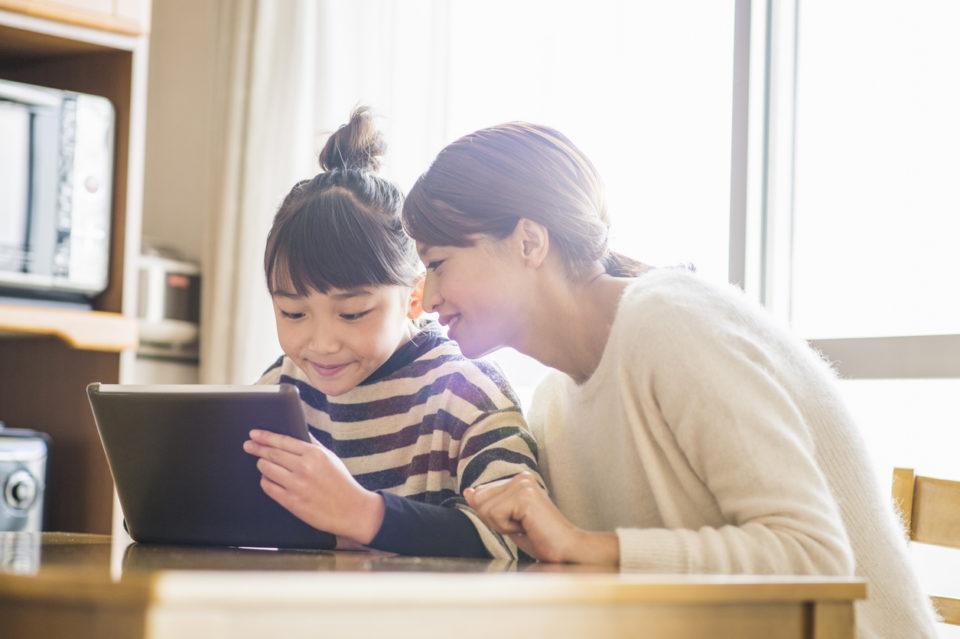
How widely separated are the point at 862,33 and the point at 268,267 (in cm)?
126

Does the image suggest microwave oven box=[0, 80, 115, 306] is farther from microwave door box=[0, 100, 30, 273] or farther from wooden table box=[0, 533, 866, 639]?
wooden table box=[0, 533, 866, 639]

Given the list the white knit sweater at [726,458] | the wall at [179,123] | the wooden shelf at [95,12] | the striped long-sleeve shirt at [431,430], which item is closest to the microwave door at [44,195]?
the wooden shelf at [95,12]

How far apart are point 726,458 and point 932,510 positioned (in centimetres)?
45

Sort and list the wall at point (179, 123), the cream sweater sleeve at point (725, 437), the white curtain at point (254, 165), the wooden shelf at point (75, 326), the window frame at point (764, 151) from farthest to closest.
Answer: the wall at point (179, 123) → the white curtain at point (254, 165) → the window frame at point (764, 151) → the wooden shelf at point (75, 326) → the cream sweater sleeve at point (725, 437)

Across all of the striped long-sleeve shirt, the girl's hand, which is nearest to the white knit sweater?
the striped long-sleeve shirt

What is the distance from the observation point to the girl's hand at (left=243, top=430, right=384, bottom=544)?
3.09 ft

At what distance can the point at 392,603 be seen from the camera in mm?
487

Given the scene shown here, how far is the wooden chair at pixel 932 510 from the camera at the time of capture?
1158 mm

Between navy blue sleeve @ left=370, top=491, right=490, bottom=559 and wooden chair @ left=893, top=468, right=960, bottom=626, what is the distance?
0.54 m

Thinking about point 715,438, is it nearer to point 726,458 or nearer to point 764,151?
point 726,458

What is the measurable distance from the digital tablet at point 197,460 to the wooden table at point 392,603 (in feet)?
0.82

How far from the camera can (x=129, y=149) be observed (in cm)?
170

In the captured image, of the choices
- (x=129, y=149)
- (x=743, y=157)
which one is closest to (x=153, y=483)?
(x=129, y=149)

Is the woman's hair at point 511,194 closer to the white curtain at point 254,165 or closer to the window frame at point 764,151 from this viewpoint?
the window frame at point 764,151
